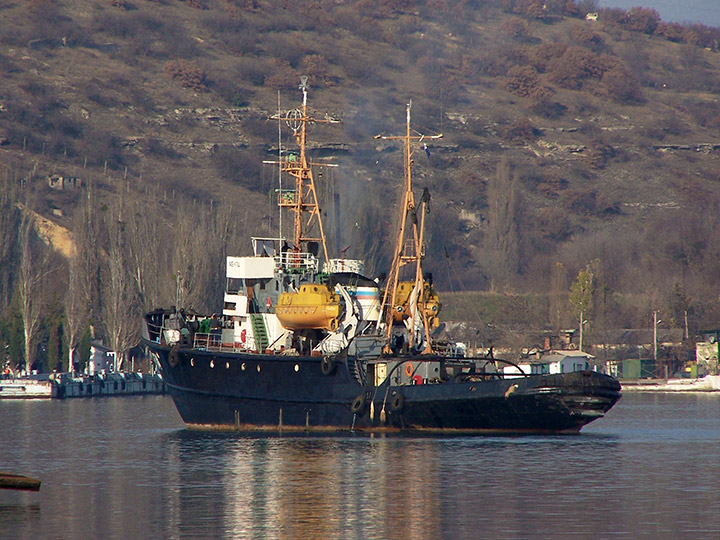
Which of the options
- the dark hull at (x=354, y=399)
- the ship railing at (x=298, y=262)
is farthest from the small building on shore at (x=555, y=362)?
the dark hull at (x=354, y=399)

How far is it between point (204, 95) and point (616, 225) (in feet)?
211

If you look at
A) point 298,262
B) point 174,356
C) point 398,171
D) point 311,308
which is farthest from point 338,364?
point 398,171

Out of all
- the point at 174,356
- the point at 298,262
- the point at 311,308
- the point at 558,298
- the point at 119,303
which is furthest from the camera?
the point at 558,298

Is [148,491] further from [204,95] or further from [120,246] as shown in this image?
[204,95]

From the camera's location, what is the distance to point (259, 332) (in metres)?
52.7

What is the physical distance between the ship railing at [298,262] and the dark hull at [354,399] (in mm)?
4890

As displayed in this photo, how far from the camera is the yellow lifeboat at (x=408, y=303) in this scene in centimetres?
5169

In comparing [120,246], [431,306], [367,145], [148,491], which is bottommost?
[148,491]

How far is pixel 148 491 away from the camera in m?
34.3

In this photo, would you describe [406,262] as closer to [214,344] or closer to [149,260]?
[214,344]

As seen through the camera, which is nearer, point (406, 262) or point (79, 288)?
point (406, 262)

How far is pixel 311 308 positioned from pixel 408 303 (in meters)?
4.22

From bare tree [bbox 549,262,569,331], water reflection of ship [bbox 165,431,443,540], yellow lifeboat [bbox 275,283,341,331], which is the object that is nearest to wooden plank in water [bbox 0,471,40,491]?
water reflection of ship [bbox 165,431,443,540]

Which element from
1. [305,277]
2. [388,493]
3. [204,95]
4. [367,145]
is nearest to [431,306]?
[305,277]
